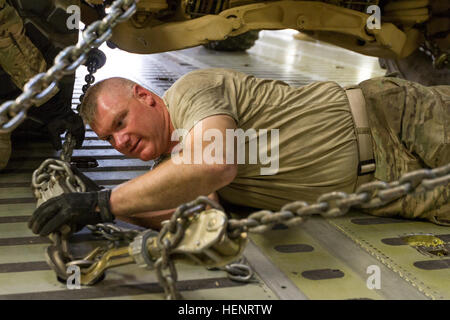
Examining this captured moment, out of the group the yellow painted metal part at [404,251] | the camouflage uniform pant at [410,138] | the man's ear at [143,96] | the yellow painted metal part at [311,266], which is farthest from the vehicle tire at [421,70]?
the man's ear at [143,96]

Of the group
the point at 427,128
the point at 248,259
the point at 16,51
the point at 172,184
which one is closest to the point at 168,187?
the point at 172,184

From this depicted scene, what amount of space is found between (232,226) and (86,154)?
1697mm

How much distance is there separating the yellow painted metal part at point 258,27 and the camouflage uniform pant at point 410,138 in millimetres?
1164

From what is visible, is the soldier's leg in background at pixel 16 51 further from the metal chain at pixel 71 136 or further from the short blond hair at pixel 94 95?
the short blond hair at pixel 94 95

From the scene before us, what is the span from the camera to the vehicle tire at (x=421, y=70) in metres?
4.24

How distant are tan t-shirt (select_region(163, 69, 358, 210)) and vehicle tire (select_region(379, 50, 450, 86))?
6.67 feet

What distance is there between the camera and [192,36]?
137 inches

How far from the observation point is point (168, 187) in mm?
1995

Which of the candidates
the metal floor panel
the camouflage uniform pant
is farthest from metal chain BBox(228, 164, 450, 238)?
the camouflage uniform pant

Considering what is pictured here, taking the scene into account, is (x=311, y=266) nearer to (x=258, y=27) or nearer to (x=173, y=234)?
(x=173, y=234)

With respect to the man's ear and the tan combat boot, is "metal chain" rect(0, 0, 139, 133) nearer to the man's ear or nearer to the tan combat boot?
the man's ear

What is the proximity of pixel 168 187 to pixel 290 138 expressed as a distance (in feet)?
2.04
